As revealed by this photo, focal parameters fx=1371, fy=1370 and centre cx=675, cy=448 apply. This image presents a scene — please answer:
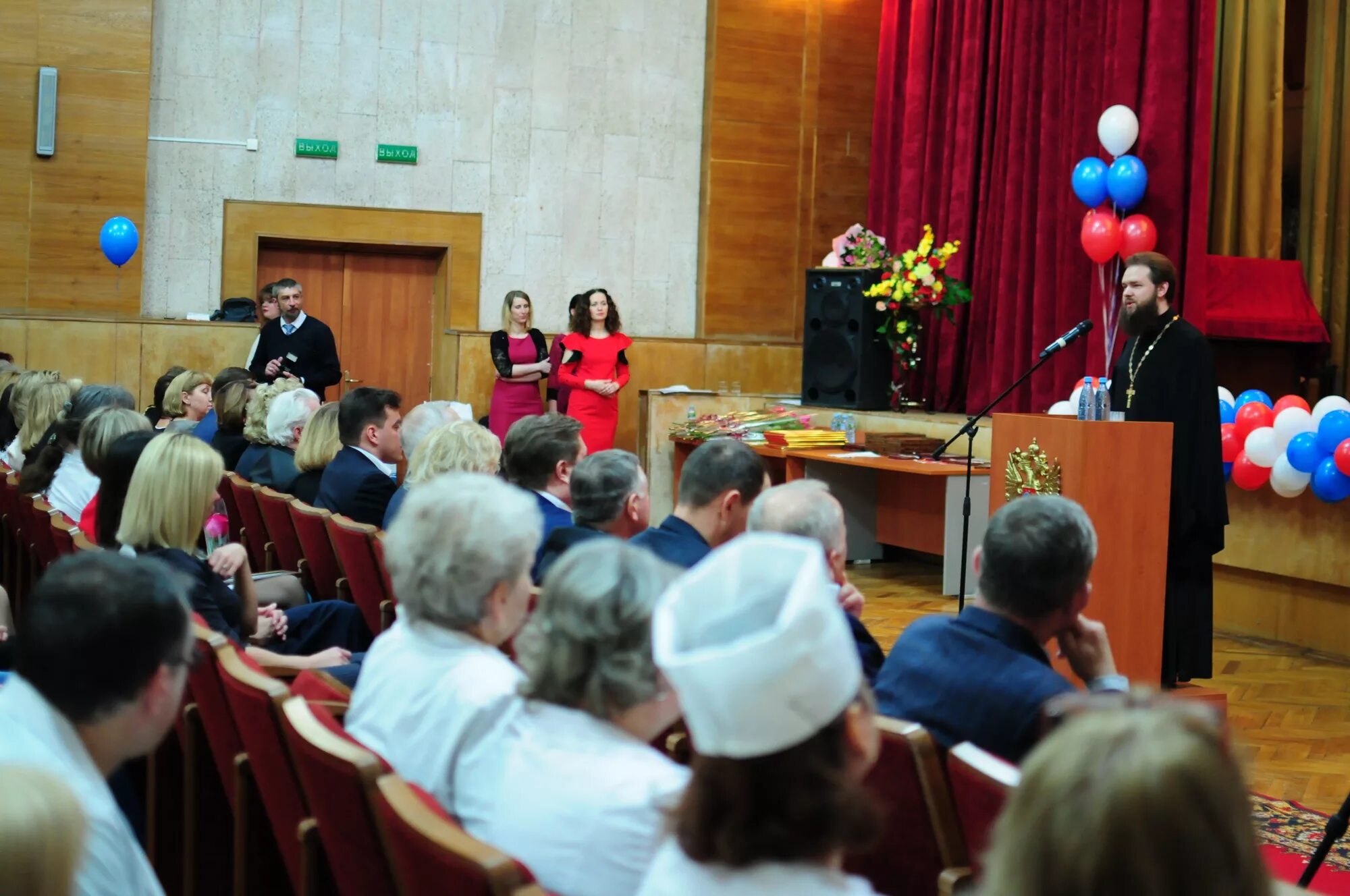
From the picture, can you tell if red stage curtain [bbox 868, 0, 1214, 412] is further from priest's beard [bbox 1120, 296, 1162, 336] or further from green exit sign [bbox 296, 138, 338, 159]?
green exit sign [bbox 296, 138, 338, 159]

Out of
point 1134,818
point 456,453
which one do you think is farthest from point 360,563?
point 1134,818

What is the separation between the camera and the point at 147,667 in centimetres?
173

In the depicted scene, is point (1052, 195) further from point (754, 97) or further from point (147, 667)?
point (147, 667)

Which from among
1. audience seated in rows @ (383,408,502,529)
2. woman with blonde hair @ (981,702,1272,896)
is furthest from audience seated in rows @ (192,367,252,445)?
woman with blonde hair @ (981,702,1272,896)

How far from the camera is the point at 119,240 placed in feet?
32.1

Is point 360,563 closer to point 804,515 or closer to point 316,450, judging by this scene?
point 316,450

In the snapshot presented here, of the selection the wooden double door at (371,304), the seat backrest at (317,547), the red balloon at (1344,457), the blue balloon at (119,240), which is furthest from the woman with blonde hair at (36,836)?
the wooden double door at (371,304)

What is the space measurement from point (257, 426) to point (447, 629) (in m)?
3.86

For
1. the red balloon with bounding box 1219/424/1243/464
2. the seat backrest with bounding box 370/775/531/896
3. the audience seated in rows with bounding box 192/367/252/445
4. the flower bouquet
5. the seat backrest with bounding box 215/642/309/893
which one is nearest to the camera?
the seat backrest with bounding box 370/775/531/896

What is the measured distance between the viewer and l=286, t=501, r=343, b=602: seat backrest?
423 cm

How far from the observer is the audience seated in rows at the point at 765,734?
123cm

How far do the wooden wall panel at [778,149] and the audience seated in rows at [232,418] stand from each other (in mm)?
6394

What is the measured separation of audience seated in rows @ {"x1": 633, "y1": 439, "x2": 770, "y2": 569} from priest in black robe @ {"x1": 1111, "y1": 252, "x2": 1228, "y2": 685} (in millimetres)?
1798

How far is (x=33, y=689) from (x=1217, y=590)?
6.60 metres
